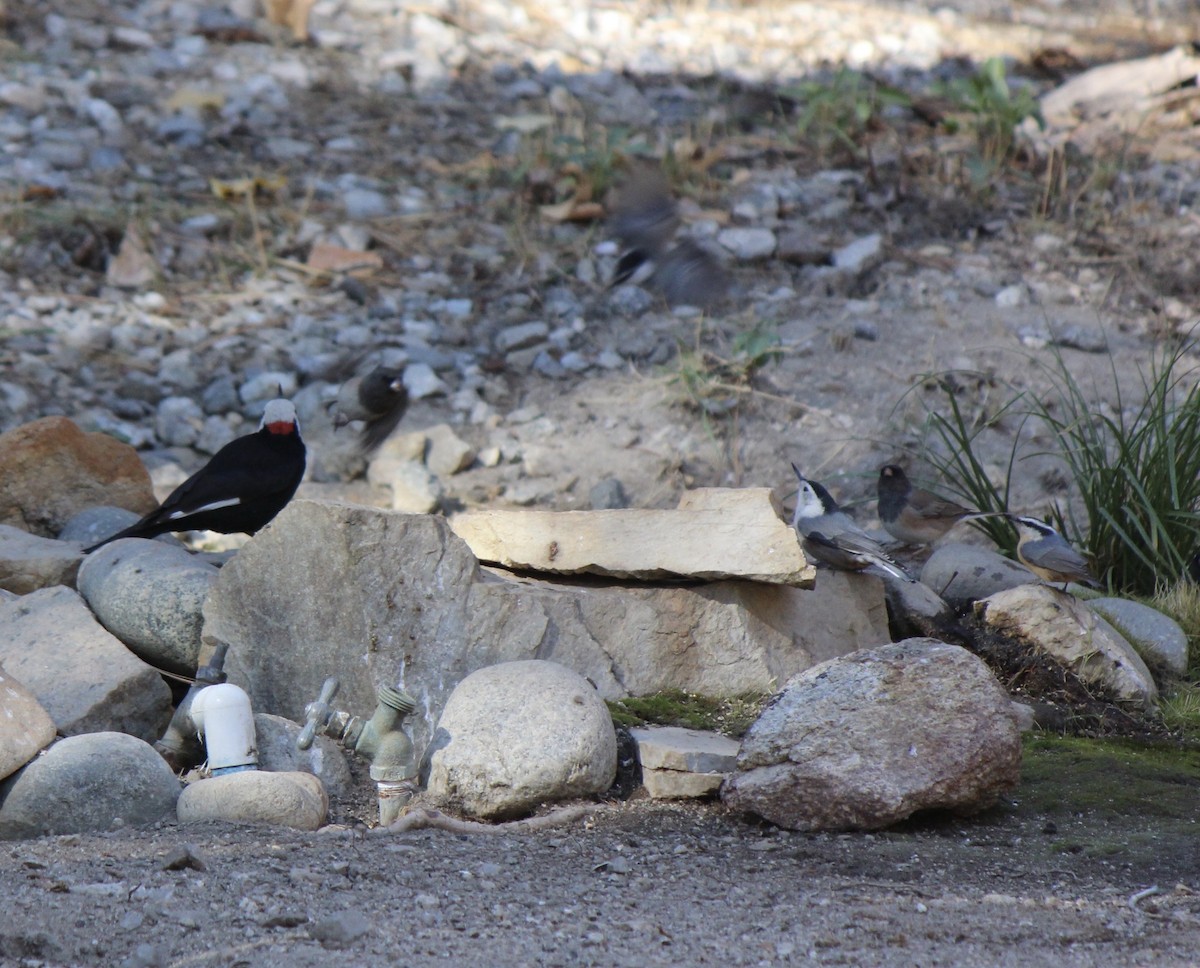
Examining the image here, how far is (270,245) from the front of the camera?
26.7 ft

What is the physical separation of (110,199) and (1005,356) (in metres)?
5.05

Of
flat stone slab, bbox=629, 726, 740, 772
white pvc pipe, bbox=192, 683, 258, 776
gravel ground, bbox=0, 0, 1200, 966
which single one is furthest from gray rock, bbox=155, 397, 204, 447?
flat stone slab, bbox=629, 726, 740, 772

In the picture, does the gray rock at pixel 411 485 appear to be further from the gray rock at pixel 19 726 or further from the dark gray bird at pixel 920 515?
the gray rock at pixel 19 726

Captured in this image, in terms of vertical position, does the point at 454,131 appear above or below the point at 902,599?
above

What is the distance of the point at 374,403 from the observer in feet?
20.8

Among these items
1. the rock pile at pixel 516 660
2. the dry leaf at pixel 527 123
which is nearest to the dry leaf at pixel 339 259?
the dry leaf at pixel 527 123

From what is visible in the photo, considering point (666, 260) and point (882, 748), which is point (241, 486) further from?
point (666, 260)

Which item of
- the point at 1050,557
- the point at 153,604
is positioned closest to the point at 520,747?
the point at 153,604

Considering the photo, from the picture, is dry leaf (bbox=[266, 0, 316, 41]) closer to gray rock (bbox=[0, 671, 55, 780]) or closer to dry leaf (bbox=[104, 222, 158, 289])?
dry leaf (bbox=[104, 222, 158, 289])

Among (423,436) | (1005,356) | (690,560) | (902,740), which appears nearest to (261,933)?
(902,740)

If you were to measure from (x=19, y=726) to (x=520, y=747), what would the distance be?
4.06 feet

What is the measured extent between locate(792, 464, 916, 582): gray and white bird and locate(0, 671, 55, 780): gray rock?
2.35m

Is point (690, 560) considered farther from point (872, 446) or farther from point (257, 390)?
point (257, 390)

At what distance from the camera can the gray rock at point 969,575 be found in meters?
4.96
